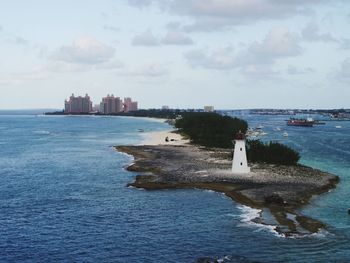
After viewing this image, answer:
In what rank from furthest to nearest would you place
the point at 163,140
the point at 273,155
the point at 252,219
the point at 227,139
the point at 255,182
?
the point at 163,140 → the point at 227,139 → the point at 273,155 → the point at 255,182 → the point at 252,219

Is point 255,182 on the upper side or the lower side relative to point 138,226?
upper

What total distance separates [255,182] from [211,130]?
71856 millimetres

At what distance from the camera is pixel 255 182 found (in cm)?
6556

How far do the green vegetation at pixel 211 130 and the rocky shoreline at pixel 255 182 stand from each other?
25795mm

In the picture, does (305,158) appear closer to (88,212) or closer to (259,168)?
(259,168)

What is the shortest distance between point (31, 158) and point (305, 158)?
51.8 meters

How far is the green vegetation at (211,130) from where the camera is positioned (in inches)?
4855

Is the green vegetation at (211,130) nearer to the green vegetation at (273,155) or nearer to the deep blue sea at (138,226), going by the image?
the green vegetation at (273,155)

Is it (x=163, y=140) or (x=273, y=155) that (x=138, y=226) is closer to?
(x=273, y=155)

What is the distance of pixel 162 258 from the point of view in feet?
122

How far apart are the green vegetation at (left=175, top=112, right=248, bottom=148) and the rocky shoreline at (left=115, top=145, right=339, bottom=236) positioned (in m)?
25.8

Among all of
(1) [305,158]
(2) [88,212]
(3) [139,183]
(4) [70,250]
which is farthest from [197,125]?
(4) [70,250]

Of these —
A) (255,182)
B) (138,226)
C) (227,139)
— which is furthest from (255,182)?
(227,139)

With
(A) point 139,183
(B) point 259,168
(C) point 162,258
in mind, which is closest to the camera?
(C) point 162,258
